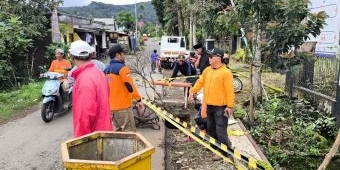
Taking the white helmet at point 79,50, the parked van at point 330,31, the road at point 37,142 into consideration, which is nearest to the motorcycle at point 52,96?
the road at point 37,142

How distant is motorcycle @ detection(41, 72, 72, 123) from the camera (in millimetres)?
8375

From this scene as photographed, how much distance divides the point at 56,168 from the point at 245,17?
15.4ft

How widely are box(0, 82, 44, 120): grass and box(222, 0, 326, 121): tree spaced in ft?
19.7

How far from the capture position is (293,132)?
24.4 ft

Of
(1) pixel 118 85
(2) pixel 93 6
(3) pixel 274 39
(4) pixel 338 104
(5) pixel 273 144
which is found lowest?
(5) pixel 273 144

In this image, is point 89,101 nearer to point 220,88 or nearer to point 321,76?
point 220,88

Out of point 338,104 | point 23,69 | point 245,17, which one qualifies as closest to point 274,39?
point 245,17

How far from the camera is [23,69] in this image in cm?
1447

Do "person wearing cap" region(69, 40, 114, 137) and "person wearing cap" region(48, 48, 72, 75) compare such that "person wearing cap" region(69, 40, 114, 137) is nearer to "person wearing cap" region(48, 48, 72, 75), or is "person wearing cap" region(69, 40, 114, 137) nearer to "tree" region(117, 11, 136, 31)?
"person wearing cap" region(48, 48, 72, 75)

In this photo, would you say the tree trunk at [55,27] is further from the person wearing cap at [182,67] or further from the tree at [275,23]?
the tree at [275,23]

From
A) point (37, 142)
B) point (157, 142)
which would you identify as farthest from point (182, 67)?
point (37, 142)

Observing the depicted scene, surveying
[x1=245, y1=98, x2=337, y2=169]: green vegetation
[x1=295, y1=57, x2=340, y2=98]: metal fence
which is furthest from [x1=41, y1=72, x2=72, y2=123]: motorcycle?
[x1=295, y1=57, x2=340, y2=98]: metal fence

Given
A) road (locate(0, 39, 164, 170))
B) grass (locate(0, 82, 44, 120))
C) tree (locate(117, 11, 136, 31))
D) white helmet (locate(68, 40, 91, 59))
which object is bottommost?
road (locate(0, 39, 164, 170))

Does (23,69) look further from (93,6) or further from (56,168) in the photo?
(93,6)
